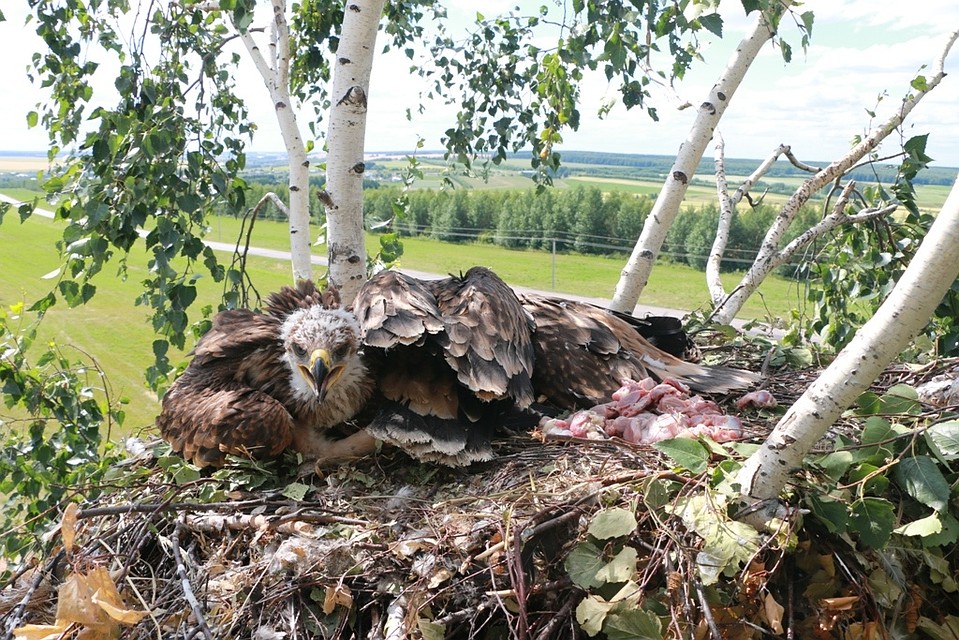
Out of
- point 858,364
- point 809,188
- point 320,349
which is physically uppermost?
point 809,188

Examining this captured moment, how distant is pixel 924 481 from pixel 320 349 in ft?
7.45

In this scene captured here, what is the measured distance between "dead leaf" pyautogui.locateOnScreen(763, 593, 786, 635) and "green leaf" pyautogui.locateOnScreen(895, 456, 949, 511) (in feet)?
1.83

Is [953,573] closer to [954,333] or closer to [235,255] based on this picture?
[954,333]

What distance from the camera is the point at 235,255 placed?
4.50 m

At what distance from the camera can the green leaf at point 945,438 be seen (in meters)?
2.32

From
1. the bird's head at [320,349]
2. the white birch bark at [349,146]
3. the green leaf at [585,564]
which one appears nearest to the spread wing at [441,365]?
the bird's head at [320,349]

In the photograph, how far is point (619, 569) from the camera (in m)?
2.15

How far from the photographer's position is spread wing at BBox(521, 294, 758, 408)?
3787 mm

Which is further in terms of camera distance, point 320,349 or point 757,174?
point 757,174

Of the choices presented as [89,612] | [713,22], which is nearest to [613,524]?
[89,612]

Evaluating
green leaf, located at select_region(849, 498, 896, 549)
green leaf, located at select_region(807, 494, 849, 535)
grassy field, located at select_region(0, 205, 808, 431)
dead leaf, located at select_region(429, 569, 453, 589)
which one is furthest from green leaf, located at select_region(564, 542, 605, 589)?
grassy field, located at select_region(0, 205, 808, 431)

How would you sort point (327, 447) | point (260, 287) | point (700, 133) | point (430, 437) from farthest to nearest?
1. point (260, 287)
2. point (700, 133)
3. point (327, 447)
4. point (430, 437)

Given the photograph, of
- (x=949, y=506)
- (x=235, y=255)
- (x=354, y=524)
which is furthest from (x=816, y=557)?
(x=235, y=255)

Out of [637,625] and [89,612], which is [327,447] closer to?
[89,612]
